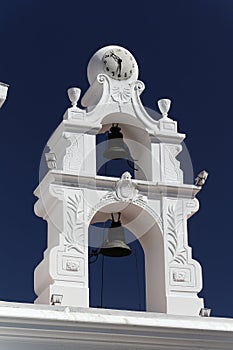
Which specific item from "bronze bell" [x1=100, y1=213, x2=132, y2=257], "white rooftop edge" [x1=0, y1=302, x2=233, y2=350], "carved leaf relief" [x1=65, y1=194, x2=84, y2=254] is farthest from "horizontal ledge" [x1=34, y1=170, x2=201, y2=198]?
"white rooftop edge" [x1=0, y1=302, x2=233, y2=350]

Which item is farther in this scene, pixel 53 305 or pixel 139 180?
pixel 139 180

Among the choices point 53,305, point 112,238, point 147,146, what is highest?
point 147,146

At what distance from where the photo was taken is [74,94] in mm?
18203

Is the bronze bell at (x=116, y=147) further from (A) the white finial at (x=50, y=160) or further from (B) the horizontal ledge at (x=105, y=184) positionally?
(A) the white finial at (x=50, y=160)

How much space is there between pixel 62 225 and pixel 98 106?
6.51 feet

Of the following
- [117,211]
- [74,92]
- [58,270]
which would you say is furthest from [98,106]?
[58,270]

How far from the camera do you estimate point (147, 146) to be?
18.5 meters

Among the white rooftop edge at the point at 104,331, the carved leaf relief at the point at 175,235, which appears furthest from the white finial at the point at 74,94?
the white rooftop edge at the point at 104,331

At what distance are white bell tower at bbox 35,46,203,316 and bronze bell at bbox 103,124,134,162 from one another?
105 mm

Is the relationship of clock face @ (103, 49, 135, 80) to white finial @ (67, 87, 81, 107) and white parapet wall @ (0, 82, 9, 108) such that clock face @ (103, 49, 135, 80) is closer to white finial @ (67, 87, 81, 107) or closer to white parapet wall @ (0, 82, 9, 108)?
white finial @ (67, 87, 81, 107)

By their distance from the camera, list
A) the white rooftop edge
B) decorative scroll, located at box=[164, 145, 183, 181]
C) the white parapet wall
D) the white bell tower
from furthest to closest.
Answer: decorative scroll, located at box=[164, 145, 183, 181] < the white bell tower < the white parapet wall < the white rooftop edge

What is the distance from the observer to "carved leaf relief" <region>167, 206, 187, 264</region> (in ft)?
58.3

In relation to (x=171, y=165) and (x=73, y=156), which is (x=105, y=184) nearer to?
(x=73, y=156)

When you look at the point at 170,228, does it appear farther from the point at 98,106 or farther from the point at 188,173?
the point at 98,106
